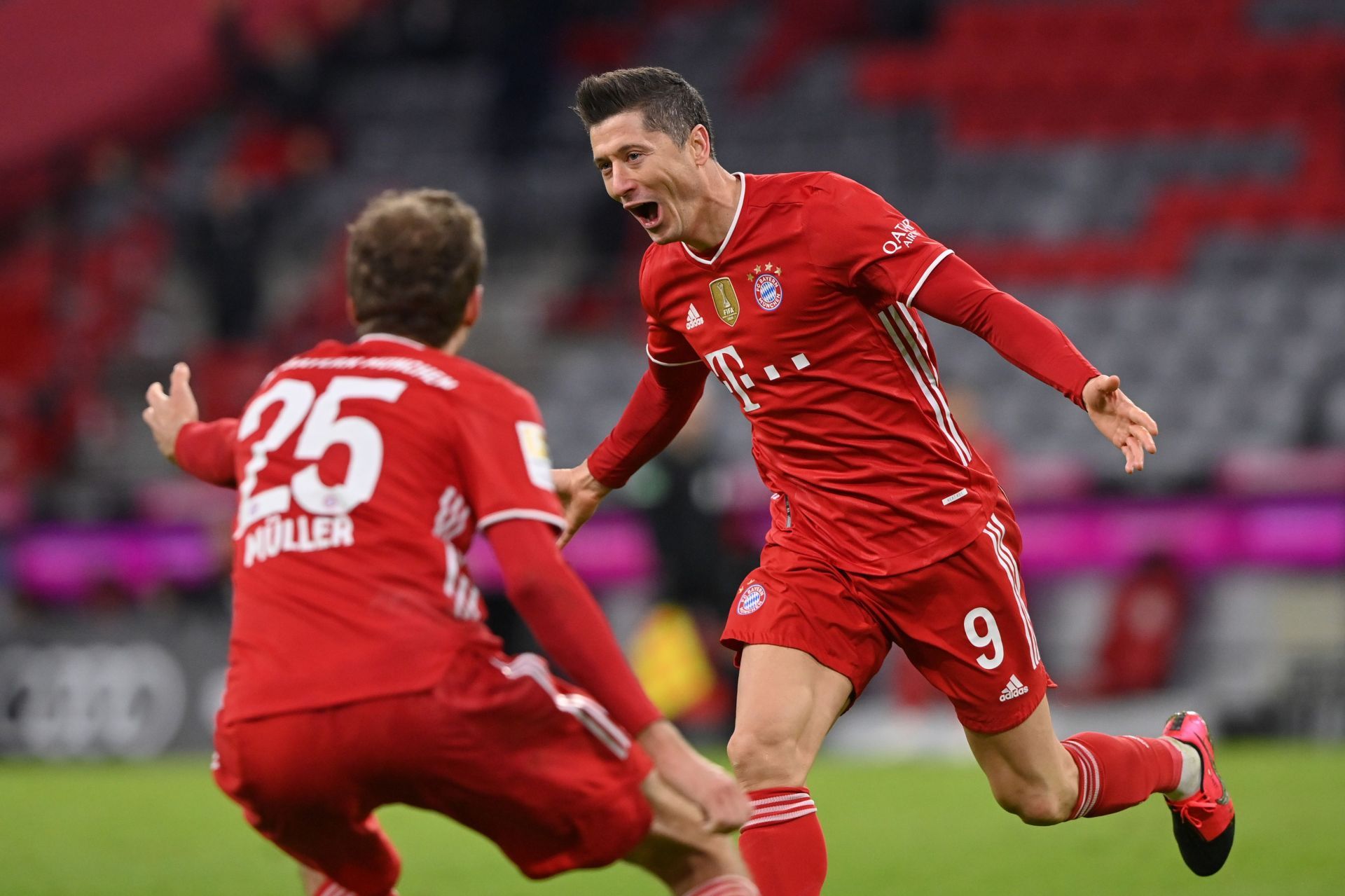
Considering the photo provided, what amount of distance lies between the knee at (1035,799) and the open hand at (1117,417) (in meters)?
1.12

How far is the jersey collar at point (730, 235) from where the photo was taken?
179 inches

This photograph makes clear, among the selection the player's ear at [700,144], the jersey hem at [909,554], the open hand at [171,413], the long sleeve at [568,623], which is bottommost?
the jersey hem at [909,554]

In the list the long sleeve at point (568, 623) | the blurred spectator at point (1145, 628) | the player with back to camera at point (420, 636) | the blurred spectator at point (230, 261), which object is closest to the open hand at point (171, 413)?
the player with back to camera at point (420, 636)

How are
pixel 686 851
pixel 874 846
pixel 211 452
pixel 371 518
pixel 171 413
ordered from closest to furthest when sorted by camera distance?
pixel 371 518, pixel 686 851, pixel 211 452, pixel 171 413, pixel 874 846

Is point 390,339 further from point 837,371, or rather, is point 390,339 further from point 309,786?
point 837,371

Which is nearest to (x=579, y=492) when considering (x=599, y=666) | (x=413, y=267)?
(x=413, y=267)

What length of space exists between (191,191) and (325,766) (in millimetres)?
16754

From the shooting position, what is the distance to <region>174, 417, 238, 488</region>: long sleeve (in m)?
3.77

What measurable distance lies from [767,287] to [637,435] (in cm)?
67

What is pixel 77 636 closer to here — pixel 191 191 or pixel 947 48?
pixel 191 191

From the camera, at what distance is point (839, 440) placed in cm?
452

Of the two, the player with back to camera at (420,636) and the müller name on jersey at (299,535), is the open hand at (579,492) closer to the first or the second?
the player with back to camera at (420,636)

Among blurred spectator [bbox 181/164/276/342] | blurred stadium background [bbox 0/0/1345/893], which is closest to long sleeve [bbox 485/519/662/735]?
blurred stadium background [bbox 0/0/1345/893]

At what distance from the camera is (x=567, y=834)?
10.7ft
